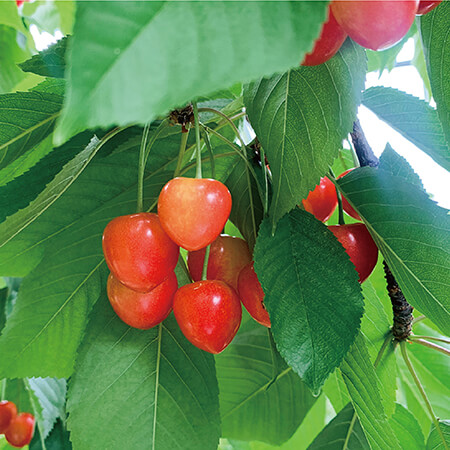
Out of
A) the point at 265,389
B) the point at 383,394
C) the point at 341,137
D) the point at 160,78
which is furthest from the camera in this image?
the point at 265,389

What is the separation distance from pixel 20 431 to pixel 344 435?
26.1 inches

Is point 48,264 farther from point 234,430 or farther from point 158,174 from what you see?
point 234,430

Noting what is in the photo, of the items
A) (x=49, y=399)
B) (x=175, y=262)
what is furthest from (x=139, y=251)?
(x=49, y=399)

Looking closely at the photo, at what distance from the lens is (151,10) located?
0.69 feet

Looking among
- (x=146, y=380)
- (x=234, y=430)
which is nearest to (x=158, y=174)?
(x=146, y=380)

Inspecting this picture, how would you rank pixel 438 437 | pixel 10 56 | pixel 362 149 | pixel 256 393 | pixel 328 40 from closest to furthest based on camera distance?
1. pixel 328 40
2. pixel 362 149
3. pixel 438 437
4. pixel 256 393
5. pixel 10 56

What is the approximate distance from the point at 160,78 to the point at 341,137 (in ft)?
0.87

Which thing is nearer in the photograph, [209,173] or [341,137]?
[341,137]

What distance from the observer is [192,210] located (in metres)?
0.41

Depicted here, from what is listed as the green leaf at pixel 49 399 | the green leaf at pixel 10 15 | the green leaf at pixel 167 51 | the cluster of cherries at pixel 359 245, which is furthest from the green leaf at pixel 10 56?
the green leaf at pixel 167 51

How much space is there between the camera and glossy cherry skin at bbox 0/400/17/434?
1.11 metres

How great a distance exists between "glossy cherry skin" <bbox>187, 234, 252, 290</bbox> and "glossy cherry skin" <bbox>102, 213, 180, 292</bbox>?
0.28ft

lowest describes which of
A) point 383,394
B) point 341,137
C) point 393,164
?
point 383,394

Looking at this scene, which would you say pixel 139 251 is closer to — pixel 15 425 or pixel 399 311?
pixel 399 311
